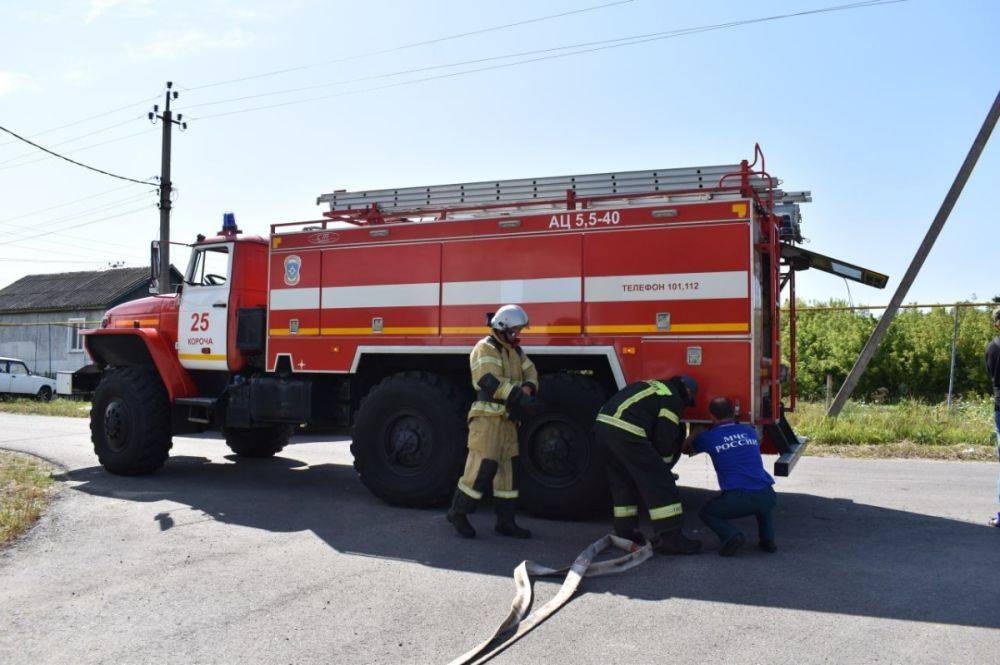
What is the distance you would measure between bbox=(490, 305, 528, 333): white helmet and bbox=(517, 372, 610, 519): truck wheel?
645 mm

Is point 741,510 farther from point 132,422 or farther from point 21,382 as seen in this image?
point 21,382

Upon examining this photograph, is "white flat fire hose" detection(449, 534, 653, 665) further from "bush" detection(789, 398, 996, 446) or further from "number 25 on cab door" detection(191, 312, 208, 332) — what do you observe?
"bush" detection(789, 398, 996, 446)

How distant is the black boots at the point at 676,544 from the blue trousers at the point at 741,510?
197 mm

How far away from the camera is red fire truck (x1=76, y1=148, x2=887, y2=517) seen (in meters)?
6.47

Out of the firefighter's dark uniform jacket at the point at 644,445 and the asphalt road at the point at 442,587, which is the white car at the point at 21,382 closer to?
the asphalt road at the point at 442,587

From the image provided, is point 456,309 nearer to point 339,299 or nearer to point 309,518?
point 339,299

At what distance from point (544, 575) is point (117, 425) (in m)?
6.05

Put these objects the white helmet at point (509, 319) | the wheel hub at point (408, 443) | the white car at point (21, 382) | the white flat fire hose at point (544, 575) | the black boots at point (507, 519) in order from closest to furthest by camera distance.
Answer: the white flat fire hose at point (544, 575) → the black boots at point (507, 519) → the white helmet at point (509, 319) → the wheel hub at point (408, 443) → the white car at point (21, 382)

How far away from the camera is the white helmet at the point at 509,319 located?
6.36 metres

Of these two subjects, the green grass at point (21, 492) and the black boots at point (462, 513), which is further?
the green grass at point (21, 492)

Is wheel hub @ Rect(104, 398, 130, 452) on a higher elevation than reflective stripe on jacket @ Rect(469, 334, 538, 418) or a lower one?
lower

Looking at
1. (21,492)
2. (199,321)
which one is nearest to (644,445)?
(199,321)

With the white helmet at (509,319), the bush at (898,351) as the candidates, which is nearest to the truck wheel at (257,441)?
the white helmet at (509,319)

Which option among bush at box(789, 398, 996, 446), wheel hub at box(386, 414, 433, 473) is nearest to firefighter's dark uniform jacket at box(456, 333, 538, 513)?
wheel hub at box(386, 414, 433, 473)
